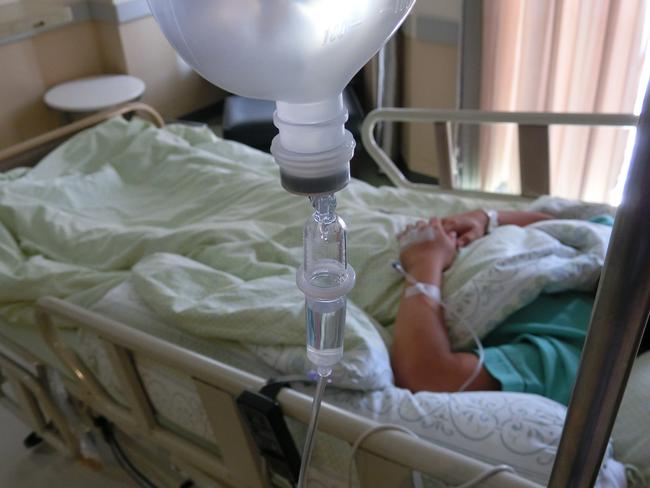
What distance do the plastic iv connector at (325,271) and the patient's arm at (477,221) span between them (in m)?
0.85

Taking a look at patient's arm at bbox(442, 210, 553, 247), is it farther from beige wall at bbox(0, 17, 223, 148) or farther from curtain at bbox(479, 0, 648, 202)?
beige wall at bbox(0, 17, 223, 148)

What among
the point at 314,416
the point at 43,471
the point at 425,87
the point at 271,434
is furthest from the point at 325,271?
the point at 425,87

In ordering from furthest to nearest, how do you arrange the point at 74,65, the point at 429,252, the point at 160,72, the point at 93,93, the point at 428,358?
the point at 160,72
the point at 74,65
the point at 93,93
the point at 429,252
the point at 428,358

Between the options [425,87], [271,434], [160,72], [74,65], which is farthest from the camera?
[160,72]

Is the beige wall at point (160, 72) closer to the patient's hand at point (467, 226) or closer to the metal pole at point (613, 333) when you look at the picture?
the patient's hand at point (467, 226)

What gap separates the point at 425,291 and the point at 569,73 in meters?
1.21

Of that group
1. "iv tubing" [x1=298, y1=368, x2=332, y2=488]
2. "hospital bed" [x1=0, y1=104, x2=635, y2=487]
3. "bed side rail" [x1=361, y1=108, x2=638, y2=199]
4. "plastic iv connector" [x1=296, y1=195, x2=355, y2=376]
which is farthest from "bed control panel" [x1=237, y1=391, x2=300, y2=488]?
"bed side rail" [x1=361, y1=108, x2=638, y2=199]

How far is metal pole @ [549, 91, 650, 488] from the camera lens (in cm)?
30

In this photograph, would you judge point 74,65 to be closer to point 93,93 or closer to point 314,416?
point 93,93

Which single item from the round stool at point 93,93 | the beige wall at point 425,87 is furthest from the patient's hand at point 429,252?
the round stool at point 93,93

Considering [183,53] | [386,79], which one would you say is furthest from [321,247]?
[386,79]

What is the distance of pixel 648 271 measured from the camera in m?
0.31

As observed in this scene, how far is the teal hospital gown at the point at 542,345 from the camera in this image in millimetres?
1023

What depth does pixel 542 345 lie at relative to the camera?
3.44 ft
